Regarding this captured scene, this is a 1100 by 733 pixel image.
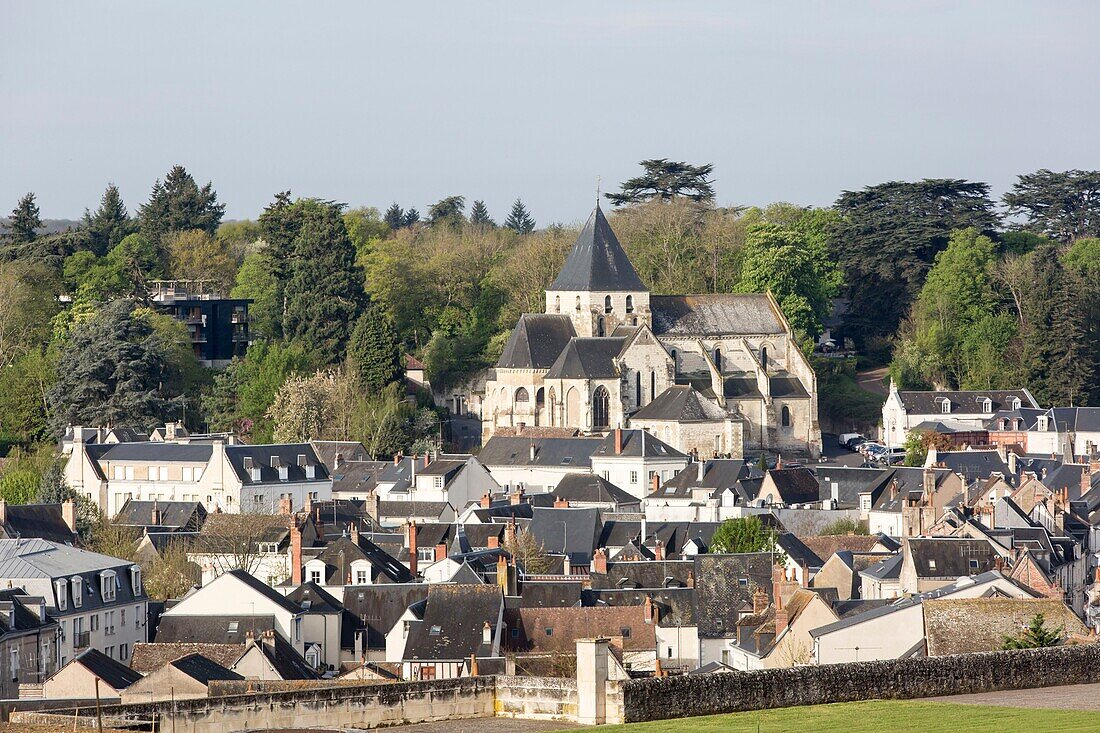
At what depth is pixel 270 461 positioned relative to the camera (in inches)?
2611

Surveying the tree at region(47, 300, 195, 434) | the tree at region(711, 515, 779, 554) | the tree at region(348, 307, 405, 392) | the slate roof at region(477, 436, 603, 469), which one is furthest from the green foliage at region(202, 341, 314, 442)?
the tree at region(711, 515, 779, 554)

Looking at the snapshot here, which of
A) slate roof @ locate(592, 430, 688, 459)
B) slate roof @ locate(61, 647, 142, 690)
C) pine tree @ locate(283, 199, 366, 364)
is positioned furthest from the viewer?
pine tree @ locate(283, 199, 366, 364)

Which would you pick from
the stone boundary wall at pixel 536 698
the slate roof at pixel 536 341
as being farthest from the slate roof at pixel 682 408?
the stone boundary wall at pixel 536 698

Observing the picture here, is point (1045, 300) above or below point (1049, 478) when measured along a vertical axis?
above

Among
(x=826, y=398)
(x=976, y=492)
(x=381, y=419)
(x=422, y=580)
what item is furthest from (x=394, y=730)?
(x=826, y=398)

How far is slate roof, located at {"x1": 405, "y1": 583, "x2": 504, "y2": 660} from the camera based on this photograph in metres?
34.5

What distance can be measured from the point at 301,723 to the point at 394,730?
868mm

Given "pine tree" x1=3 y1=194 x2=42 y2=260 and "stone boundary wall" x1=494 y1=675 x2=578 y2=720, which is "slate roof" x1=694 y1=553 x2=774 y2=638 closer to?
"stone boundary wall" x1=494 y1=675 x2=578 y2=720

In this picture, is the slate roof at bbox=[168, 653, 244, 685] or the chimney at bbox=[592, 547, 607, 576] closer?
the slate roof at bbox=[168, 653, 244, 685]

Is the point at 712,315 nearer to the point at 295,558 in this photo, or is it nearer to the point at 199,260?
the point at 199,260

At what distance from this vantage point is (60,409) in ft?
251

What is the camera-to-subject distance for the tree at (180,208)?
10481cm

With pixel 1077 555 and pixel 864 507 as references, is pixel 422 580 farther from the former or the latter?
pixel 864 507

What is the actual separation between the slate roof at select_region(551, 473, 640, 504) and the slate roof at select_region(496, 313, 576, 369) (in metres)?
11.4
